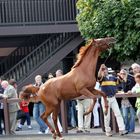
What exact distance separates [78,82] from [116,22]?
7.43m

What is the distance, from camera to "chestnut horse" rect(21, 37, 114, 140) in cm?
1140

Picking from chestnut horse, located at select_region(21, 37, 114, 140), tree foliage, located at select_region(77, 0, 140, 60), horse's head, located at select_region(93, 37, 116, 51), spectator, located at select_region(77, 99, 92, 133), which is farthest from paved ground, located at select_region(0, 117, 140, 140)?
→ tree foliage, located at select_region(77, 0, 140, 60)

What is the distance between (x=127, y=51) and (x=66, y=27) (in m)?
3.91

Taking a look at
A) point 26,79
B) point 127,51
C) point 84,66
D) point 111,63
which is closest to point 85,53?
point 84,66

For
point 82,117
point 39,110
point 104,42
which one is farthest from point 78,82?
point 39,110

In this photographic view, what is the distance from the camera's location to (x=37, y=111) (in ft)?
49.4

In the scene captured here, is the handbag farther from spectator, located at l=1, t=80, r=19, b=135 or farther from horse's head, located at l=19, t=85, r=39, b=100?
horse's head, located at l=19, t=85, r=39, b=100

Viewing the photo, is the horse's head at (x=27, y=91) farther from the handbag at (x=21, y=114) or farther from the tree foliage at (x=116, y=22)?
the tree foliage at (x=116, y=22)

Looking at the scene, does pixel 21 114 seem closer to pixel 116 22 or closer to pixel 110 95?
pixel 110 95

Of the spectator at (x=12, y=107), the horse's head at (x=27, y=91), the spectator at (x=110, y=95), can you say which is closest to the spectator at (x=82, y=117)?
the spectator at (x=110, y=95)

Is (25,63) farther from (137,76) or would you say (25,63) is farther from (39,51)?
(137,76)

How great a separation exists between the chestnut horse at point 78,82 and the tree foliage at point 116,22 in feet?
21.3

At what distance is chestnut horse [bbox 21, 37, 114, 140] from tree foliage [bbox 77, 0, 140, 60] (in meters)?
6.49

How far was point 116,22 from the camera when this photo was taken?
731 inches
